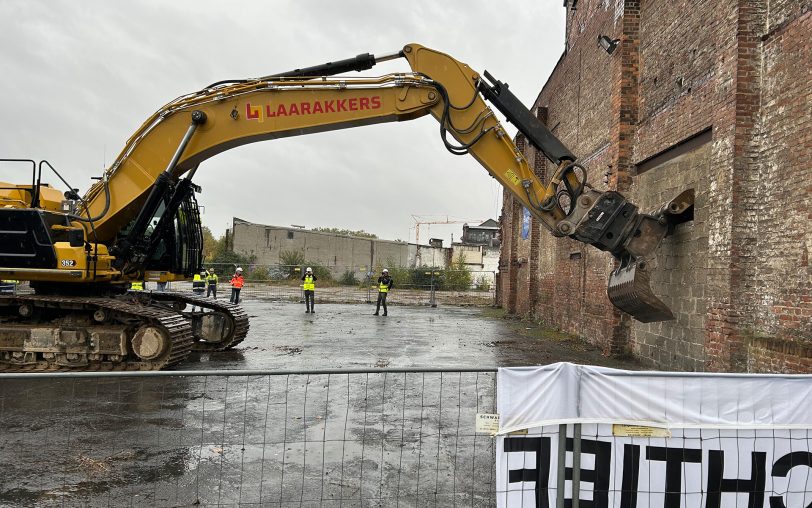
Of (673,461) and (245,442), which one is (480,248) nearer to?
(245,442)

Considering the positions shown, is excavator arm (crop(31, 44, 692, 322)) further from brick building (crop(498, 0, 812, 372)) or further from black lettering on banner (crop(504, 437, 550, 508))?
black lettering on banner (crop(504, 437, 550, 508))

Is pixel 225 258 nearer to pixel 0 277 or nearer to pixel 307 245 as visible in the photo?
pixel 307 245

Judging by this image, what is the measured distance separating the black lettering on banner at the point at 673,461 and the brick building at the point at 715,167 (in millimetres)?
4023

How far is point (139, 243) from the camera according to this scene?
10711 millimetres

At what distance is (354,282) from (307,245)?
14.5 m

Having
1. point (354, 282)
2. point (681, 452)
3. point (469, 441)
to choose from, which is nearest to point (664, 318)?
point (469, 441)

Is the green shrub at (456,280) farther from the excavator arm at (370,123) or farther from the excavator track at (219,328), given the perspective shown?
the excavator arm at (370,123)

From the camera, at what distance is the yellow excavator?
9477 millimetres

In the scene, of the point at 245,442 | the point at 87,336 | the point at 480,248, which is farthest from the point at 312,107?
the point at 480,248

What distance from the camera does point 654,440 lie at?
3.80 m

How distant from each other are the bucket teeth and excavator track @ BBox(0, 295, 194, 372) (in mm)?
6948

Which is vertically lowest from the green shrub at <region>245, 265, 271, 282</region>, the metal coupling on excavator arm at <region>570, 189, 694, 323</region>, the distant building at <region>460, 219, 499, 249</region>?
the green shrub at <region>245, 265, 271, 282</region>

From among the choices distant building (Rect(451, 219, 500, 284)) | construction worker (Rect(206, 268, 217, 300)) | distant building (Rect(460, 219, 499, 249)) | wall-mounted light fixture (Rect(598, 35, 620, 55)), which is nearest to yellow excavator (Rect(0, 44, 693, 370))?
wall-mounted light fixture (Rect(598, 35, 620, 55))

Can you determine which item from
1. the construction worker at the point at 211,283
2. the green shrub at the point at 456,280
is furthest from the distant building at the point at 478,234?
the construction worker at the point at 211,283
